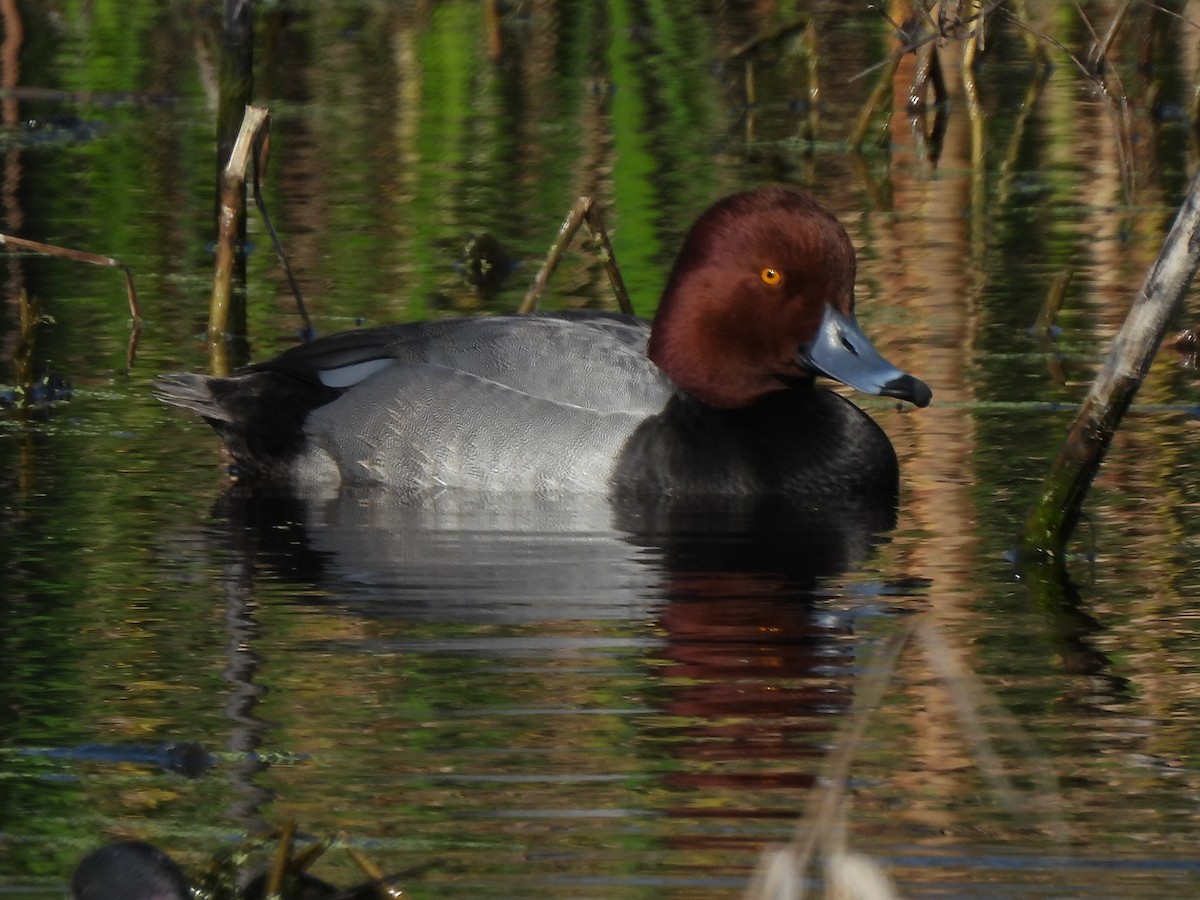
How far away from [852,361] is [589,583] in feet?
5.67

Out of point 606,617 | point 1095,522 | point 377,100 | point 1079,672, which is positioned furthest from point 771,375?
point 377,100

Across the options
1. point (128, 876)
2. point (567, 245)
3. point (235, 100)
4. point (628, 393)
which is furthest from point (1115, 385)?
point (235, 100)

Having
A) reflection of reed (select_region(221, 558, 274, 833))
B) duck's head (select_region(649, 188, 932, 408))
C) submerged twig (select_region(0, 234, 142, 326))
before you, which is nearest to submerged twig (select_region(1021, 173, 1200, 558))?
duck's head (select_region(649, 188, 932, 408))

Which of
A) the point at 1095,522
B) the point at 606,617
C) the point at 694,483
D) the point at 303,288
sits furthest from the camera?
the point at 303,288

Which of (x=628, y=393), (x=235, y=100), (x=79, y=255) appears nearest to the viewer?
(x=628, y=393)

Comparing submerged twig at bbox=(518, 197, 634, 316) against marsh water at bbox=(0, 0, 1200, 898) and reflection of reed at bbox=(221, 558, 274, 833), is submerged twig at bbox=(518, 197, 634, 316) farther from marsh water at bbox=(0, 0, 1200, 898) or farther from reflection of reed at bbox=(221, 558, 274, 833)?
reflection of reed at bbox=(221, 558, 274, 833)

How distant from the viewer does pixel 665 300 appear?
907cm

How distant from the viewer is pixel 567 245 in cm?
1033

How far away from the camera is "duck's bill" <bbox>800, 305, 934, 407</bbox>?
8477mm

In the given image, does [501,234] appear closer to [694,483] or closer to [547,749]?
[694,483]

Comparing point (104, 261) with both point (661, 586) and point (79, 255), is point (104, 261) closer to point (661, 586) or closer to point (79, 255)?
point (79, 255)

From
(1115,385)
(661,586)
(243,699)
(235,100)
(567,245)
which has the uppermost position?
(235,100)

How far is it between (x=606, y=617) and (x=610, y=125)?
9816 millimetres

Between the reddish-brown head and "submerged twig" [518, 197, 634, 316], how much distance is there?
95cm
